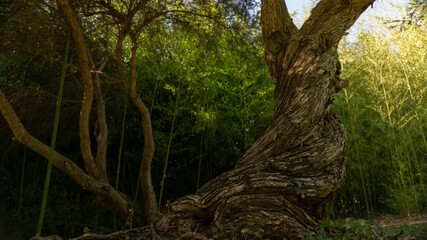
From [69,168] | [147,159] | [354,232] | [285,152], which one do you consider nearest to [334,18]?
[285,152]

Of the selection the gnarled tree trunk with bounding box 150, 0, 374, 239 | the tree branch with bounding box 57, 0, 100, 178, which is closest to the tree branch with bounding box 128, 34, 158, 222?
the tree branch with bounding box 57, 0, 100, 178

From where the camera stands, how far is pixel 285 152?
8.20 ft

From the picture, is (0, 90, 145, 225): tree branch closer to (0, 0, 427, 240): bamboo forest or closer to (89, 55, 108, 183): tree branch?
(0, 0, 427, 240): bamboo forest

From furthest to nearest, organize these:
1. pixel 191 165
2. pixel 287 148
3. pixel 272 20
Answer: pixel 191 165 → pixel 272 20 → pixel 287 148

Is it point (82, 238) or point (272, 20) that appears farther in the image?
point (272, 20)

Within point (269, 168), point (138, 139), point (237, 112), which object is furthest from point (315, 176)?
point (138, 139)

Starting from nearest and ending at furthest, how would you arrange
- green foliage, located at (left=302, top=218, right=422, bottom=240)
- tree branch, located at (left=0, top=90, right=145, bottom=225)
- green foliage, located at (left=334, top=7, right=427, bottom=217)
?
green foliage, located at (left=302, top=218, right=422, bottom=240) < tree branch, located at (left=0, top=90, right=145, bottom=225) < green foliage, located at (left=334, top=7, right=427, bottom=217)

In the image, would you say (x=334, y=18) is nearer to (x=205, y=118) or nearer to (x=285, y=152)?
(x=285, y=152)

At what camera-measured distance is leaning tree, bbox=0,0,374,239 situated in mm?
2160

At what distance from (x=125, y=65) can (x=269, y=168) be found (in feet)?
11.9

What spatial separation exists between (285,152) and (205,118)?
6.80 ft

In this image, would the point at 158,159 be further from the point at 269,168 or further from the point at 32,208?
the point at 269,168

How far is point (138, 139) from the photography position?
17.1 ft

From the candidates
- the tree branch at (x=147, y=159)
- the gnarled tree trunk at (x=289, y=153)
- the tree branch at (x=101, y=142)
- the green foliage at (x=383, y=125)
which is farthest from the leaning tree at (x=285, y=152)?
the green foliage at (x=383, y=125)
